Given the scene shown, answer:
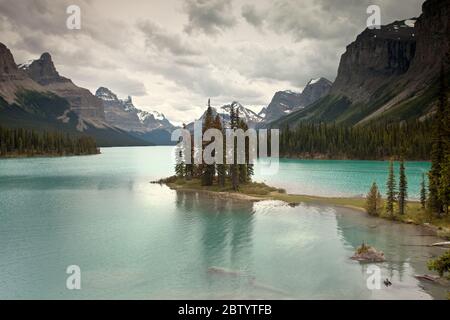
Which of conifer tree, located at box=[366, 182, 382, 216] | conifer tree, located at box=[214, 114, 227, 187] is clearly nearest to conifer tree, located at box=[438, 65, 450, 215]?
conifer tree, located at box=[366, 182, 382, 216]

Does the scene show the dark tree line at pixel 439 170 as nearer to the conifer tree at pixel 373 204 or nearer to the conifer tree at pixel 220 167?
the conifer tree at pixel 373 204

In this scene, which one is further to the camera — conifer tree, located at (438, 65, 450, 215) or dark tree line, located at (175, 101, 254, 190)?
dark tree line, located at (175, 101, 254, 190)

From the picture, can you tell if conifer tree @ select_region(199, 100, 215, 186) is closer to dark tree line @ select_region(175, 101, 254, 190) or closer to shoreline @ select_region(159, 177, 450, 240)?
dark tree line @ select_region(175, 101, 254, 190)

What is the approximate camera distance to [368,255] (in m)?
38.6

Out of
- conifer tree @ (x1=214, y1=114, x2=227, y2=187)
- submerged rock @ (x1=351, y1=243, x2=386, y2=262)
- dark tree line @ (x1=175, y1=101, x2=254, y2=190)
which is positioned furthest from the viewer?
conifer tree @ (x1=214, y1=114, x2=227, y2=187)

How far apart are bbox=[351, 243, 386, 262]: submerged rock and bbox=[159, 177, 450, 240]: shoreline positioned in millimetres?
13990

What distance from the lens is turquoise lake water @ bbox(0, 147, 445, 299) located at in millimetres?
30906

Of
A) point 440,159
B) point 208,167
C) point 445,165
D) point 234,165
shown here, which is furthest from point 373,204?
point 208,167

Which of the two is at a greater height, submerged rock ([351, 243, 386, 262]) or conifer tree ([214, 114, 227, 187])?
conifer tree ([214, 114, 227, 187])

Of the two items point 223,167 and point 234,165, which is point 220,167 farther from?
point 234,165

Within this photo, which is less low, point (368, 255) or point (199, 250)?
point (368, 255)

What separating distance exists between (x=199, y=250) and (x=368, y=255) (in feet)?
61.4

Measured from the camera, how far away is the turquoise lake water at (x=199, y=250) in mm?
30906

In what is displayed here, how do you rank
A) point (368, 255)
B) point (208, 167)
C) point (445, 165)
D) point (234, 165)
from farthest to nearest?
point (208, 167) < point (234, 165) < point (445, 165) < point (368, 255)
